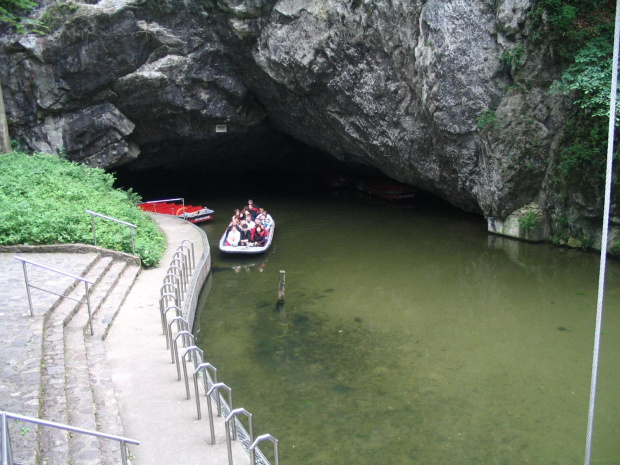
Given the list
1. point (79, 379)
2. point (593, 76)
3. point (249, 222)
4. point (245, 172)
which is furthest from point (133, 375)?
point (245, 172)

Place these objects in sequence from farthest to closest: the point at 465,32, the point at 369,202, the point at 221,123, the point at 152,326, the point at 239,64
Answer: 1. the point at 369,202
2. the point at 221,123
3. the point at 239,64
4. the point at 465,32
5. the point at 152,326

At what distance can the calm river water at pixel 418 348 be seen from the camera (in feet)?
25.1

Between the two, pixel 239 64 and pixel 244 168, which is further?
pixel 244 168

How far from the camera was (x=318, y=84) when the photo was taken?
1872 cm

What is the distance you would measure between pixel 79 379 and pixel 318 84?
13.5m

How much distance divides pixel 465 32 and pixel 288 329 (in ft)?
31.1

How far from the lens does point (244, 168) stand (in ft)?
99.6

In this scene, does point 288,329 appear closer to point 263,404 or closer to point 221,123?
point 263,404

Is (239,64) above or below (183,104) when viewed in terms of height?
above

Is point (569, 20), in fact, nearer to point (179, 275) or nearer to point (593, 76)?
point (593, 76)

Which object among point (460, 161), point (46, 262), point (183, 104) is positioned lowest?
point (46, 262)

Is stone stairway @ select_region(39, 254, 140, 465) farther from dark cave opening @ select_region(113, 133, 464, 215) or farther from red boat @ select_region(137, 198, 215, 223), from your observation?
dark cave opening @ select_region(113, 133, 464, 215)

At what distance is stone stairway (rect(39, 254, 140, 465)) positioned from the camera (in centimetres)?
591

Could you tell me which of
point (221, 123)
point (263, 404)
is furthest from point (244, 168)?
point (263, 404)
